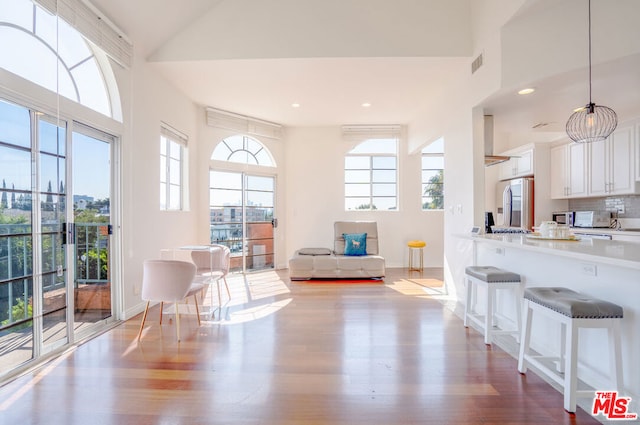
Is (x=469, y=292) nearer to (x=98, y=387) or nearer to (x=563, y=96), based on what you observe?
(x=563, y=96)

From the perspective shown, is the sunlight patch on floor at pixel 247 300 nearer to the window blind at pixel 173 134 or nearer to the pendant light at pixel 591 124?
the window blind at pixel 173 134

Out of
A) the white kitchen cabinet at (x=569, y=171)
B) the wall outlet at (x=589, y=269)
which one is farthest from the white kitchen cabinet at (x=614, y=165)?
the wall outlet at (x=589, y=269)

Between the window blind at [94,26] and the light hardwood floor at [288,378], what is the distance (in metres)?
2.76

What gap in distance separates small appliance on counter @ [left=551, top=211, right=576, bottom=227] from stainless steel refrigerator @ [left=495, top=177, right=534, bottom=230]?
1.17 feet

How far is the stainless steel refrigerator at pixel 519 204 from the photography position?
16.8 feet

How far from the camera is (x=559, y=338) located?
225 cm

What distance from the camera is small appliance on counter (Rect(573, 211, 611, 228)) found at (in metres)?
4.48

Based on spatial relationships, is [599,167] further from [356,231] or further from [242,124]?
[242,124]

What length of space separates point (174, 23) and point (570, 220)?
6340mm

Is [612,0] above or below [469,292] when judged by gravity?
above

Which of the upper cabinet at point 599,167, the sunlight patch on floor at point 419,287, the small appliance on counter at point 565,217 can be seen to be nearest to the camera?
the upper cabinet at point 599,167

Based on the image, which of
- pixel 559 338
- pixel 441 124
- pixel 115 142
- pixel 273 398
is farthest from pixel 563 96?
pixel 115 142

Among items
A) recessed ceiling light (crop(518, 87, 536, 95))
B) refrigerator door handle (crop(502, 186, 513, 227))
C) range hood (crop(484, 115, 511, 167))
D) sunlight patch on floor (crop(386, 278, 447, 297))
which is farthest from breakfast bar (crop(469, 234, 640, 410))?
refrigerator door handle (crop(502, 186, 513, 227))

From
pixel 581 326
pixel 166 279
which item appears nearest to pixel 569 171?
pixel 581 326
